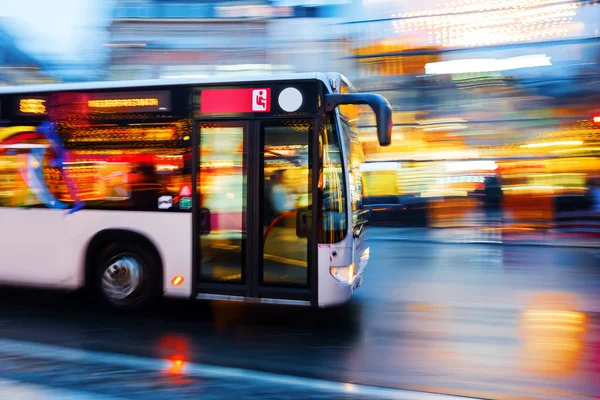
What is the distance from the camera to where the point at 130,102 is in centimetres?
699

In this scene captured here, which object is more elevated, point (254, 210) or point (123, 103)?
point (123, 103)

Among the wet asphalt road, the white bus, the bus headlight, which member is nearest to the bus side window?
the white bus

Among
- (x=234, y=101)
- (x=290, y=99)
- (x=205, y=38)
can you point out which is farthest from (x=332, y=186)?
Result: (x=205, y=38)

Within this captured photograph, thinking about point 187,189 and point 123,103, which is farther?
point 123,103

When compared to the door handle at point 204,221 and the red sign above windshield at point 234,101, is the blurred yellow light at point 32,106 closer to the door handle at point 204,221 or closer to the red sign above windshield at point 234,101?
the red sign above windshield at point 234,101

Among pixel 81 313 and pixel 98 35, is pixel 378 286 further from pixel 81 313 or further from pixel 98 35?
pixel 98 35

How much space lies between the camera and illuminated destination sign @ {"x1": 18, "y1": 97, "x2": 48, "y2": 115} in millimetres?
7332

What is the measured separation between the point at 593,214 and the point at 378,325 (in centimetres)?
1058

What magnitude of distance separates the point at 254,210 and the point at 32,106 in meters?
3.21

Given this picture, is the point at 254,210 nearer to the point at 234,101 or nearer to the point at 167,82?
the point at 234,101

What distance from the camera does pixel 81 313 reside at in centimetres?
732

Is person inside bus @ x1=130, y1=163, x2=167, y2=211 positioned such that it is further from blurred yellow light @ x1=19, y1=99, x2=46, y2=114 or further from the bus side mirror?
the bus side mirror

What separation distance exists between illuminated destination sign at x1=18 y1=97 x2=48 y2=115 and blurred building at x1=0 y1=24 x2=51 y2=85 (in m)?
24.9

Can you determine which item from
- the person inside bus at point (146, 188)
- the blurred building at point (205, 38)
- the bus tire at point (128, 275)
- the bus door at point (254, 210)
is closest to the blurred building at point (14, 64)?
the blurred building at point (205, 38)
